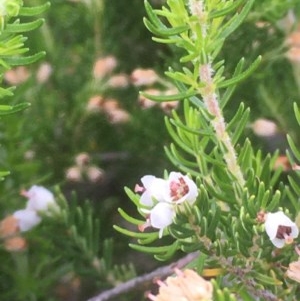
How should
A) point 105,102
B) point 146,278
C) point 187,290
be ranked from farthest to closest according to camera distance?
1. point 105,102
2. point 146,278
3. point 187,290

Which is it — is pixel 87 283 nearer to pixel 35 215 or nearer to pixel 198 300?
pixel 35 215

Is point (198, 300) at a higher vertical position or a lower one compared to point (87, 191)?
higher

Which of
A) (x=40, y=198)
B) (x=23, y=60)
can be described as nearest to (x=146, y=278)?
(x=40, y=198)

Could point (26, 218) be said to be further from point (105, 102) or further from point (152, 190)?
point (152, 190)

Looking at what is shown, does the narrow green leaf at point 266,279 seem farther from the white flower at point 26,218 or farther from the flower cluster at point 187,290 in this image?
the white flower at point 26,218

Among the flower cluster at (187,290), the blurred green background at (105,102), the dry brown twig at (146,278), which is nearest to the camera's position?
the flower cluster at (187,290)

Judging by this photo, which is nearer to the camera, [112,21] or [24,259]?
[24,259]

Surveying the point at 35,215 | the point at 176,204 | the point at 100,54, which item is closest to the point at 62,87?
the point at 100,54

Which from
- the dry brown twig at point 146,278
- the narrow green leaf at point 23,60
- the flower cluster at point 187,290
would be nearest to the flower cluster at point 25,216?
the dry brown twig at point 146,278
